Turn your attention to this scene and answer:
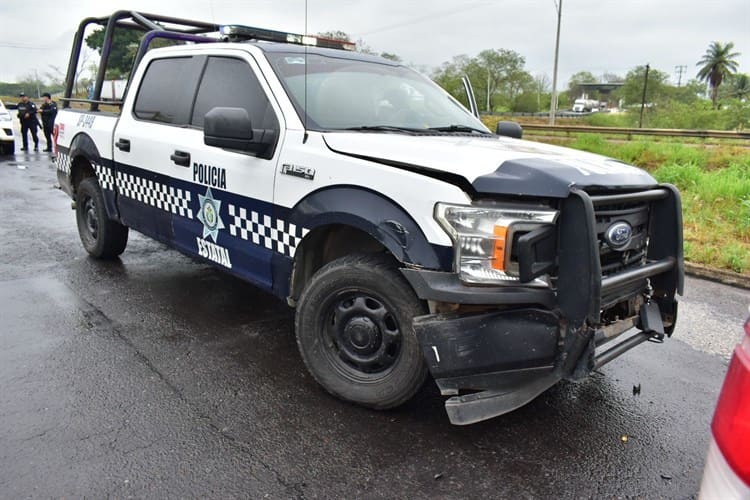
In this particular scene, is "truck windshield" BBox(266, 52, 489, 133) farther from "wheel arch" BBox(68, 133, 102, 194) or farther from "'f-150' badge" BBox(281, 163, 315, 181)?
"wheel arch" BBox(68, 133, 102, 194)

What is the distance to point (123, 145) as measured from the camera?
4.71 meters

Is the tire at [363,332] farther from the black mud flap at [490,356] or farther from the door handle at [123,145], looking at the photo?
the door handle at [123,145]

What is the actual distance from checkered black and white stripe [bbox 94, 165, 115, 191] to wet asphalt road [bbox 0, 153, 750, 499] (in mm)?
1092

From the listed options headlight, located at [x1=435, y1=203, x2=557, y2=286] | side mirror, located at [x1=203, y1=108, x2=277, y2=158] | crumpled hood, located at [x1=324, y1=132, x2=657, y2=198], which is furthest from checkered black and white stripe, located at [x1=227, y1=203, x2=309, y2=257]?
headlight, located at [x1=435, y1=203, x2=557, y2=286]

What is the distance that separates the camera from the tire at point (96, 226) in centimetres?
540

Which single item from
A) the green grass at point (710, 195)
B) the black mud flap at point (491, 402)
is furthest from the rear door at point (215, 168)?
the green grass at point (710, 195)

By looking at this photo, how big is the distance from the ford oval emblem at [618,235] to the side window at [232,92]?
1.92m

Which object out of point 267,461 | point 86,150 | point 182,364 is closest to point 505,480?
point 267,461

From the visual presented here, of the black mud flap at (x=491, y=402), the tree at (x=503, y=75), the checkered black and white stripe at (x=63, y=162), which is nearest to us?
the black mud flap at (x=491, y=402)

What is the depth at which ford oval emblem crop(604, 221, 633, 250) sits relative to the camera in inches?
104

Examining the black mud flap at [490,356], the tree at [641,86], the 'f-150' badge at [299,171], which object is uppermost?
the tree at [641,86]

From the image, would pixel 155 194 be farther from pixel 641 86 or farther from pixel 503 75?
pixel 503 75

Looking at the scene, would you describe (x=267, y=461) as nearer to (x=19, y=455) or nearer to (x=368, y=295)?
(x=368, y=295)

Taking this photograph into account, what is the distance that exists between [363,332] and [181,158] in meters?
1.96
